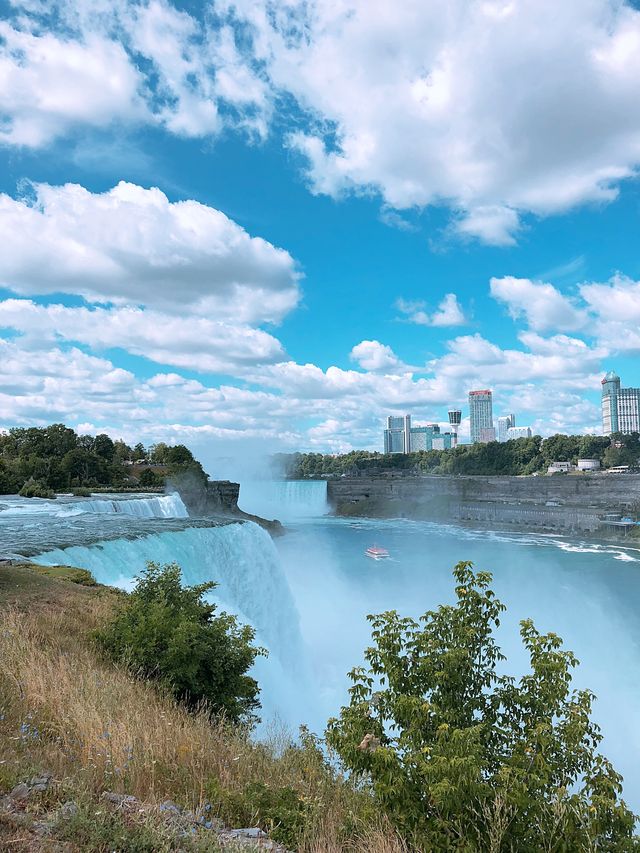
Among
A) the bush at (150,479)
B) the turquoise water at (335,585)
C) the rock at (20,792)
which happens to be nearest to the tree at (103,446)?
the bush at (150,479)

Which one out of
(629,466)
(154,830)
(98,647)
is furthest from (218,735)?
(629,466)

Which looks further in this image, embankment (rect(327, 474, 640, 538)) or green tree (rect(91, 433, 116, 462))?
embankment (rect(327, 474, 640, 538))

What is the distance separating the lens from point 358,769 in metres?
5.00

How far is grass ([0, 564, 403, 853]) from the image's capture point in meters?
4.09

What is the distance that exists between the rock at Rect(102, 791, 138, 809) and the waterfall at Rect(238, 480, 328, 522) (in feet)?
306

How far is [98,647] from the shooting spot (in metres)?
8.25

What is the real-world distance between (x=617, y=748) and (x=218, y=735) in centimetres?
1731

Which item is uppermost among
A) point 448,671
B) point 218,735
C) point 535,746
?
point 448,671

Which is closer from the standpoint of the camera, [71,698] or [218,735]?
[71,698]

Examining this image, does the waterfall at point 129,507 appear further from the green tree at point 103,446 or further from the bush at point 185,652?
the green tree at point 103,446

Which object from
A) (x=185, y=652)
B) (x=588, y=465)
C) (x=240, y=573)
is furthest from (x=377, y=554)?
(x=588, y=465)

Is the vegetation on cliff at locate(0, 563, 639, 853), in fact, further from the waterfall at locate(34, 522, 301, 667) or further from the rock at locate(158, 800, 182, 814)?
the waterfall at locate(34, 522, 301, 667)

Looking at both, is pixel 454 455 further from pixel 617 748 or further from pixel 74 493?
pixel 617 748

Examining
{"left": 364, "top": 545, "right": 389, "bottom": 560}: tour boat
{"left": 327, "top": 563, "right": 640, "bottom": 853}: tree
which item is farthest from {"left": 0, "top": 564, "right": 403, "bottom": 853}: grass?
{"left": 364, "top": 545, "right": 389, "bottom": 560}: tour boat
